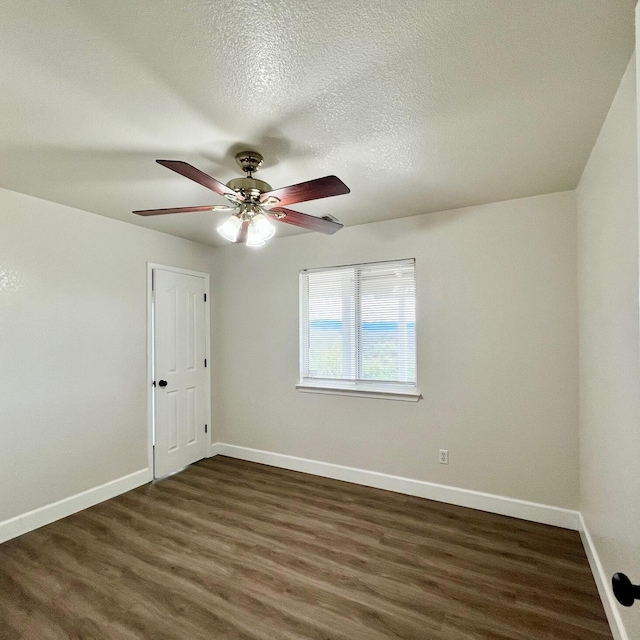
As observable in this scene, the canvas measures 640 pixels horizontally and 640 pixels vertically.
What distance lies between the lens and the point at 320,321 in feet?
12.1

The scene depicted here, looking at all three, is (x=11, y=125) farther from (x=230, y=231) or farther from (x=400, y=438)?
(x=400, y=438)

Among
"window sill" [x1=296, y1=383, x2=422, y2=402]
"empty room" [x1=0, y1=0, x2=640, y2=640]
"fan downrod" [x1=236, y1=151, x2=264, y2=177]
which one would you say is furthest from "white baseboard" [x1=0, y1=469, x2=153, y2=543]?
"fan downrod" [x1=236, y1=151, x2=264, y2=177]

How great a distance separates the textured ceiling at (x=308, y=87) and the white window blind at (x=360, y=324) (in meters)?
1.10

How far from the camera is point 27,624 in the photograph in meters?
1.78

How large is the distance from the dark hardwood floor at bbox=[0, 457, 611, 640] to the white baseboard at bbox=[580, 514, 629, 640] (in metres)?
0.06

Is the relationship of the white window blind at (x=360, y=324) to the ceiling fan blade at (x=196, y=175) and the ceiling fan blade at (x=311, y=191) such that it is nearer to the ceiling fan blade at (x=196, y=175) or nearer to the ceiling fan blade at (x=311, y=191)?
the ceiling fan blade at (x=311, y=191)

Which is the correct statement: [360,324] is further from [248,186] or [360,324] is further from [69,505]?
[69,505]

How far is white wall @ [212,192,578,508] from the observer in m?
2.63

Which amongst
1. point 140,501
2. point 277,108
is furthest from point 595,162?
point 140,501

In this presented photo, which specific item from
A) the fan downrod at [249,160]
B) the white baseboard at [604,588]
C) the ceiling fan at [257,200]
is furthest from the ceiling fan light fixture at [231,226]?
the white baseboard at [604,588]

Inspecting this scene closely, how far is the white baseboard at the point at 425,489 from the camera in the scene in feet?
8.65

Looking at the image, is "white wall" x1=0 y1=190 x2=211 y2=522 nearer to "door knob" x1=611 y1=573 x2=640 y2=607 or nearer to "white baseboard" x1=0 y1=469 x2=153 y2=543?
"white baseboard" x1=0 y1=469 x2=153 y2=543

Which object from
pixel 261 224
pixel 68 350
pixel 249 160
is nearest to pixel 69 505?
pixel 68 350

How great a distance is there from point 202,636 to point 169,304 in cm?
281
